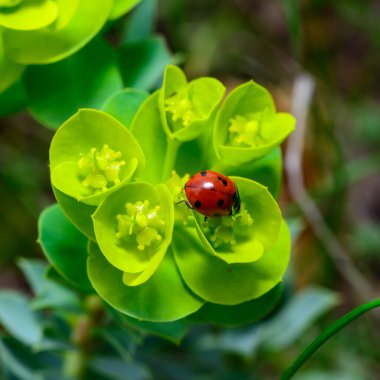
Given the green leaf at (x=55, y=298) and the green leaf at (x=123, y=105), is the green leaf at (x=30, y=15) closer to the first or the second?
the green leaf at (x=123, y=105)

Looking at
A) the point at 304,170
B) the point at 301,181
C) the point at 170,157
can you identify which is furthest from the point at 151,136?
the point at 304,170

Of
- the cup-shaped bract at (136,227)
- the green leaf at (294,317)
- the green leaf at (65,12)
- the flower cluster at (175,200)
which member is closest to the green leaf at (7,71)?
the green leaf at (65,12)

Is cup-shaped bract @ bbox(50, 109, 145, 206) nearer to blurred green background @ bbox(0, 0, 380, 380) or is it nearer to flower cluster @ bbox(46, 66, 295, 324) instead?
flower cluster @ bbox(46, 66, 295, 324)

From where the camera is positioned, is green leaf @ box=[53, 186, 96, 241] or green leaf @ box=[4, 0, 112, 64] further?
green leaf @ box=[4, 0, 112, 64]

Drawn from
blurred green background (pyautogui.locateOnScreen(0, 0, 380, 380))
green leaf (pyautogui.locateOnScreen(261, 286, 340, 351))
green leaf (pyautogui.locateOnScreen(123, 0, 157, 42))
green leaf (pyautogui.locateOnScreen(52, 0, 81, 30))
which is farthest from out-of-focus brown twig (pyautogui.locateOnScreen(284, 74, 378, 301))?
green leaf (pyautogui.locateOnScreen(52, 0, 81, 30))

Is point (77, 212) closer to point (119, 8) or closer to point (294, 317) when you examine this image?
point (119, 8)

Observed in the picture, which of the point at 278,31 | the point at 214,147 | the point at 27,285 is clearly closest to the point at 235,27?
the point at 278,31
